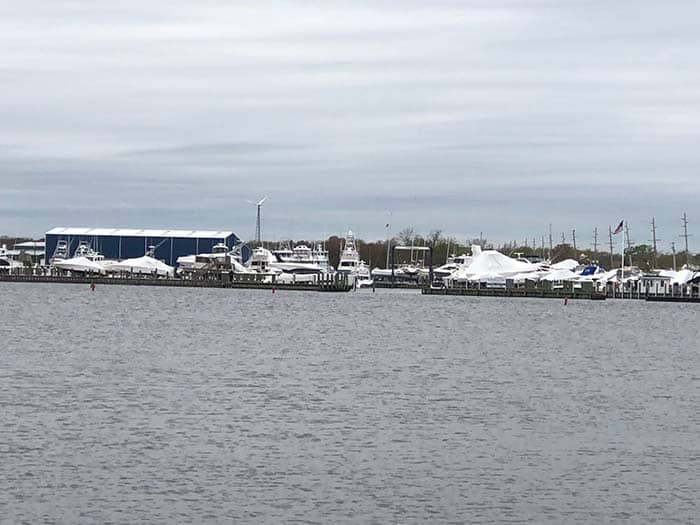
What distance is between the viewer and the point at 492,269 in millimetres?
176625

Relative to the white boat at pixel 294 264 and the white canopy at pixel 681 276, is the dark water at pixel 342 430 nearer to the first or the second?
the white canopy at pixel 681 276

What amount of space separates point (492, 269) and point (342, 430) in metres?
140

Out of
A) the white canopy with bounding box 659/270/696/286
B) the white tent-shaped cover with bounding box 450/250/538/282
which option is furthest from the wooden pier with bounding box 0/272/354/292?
the white canopy with bounding box 659/270/696/286

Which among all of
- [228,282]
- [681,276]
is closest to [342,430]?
[681,276]

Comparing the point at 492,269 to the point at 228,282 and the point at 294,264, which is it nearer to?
the point at 294,264

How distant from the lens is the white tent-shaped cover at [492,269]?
175m

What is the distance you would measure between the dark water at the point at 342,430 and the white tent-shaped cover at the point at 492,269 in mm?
96820

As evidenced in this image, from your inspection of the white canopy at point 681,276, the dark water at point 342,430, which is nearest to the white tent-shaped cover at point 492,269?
the white canopy at point 681,276

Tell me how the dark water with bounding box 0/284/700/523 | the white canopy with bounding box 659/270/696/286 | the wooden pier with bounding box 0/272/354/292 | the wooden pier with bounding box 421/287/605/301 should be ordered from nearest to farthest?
the dark water with bounding box 0/284/700/523
the wooden pier with bounding box 421/287/605/301
the white canopy with bounding box 659/270/696/286
the wooden pier with bounding box 0/272/354/292

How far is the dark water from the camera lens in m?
28.3

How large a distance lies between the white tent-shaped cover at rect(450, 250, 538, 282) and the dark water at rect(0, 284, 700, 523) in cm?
9682

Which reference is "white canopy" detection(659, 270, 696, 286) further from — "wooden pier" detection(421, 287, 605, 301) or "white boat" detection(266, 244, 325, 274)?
"white boat" detection(266, 244, 325, 274)

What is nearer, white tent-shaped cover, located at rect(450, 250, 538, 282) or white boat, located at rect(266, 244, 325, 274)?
white tent-shaped cover, located at rect(450, 250, 538, 282)

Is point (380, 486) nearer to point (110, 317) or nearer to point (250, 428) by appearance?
point (250, 428)
